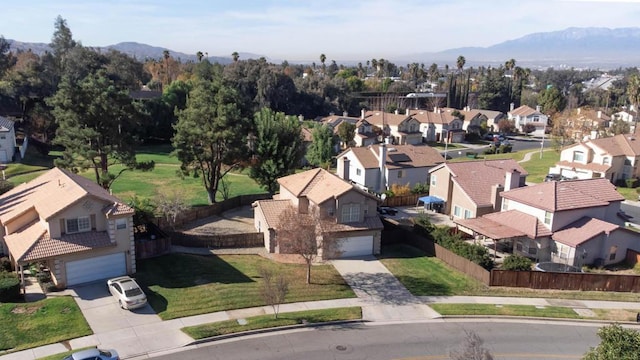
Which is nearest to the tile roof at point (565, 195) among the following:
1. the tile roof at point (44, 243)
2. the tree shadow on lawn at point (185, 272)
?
the tree shadow on lawn at point (185, 272)

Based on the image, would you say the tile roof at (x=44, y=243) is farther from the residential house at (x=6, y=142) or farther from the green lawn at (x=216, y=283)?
the residential house at (x=6, y=142)

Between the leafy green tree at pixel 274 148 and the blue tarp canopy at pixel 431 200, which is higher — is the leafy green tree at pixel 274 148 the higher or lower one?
the higher one

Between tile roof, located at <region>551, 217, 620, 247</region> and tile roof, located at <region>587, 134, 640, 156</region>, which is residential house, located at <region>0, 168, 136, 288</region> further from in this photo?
tile roof, located at <region>587, 134, 640, 156</region>

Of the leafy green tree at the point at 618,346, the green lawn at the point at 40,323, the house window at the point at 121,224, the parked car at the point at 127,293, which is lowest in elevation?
the green lawn at the point at 40,323

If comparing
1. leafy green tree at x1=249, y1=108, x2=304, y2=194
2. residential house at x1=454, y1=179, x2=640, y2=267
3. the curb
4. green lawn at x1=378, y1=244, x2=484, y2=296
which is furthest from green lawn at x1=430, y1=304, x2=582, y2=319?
leafy green tree at x1=249, y1=108, x2=304, y2=194

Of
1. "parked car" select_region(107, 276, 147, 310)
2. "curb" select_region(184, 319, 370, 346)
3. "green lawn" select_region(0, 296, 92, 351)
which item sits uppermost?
"parked car" select_region(107, 276, 147, 310)

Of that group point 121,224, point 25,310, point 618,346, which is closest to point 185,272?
point 121,224
